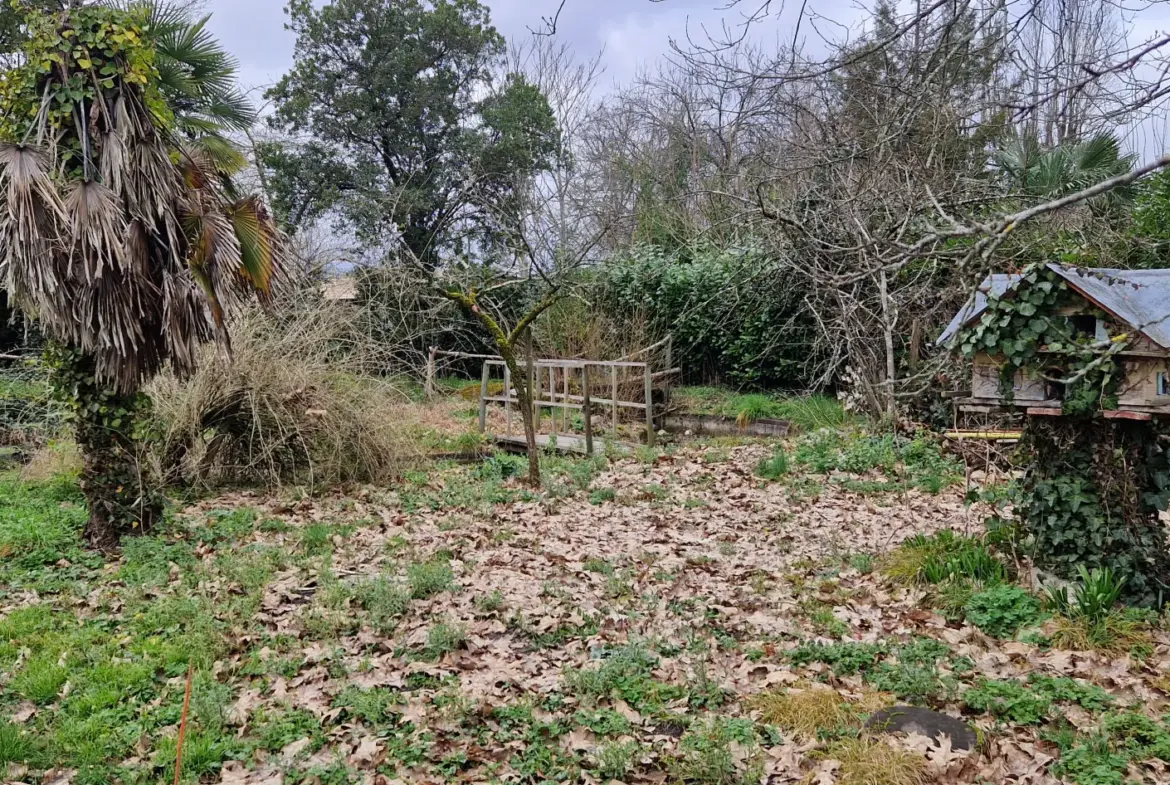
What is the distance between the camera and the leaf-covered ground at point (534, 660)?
336 cm

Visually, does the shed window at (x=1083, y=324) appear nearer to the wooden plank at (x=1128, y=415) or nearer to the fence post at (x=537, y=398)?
the wooden plank at (x=1128, y=415)

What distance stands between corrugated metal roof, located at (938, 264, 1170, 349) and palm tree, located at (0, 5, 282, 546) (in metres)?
5.64

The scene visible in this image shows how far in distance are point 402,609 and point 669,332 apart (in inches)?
438

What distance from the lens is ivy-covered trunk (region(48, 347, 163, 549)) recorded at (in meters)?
6.10

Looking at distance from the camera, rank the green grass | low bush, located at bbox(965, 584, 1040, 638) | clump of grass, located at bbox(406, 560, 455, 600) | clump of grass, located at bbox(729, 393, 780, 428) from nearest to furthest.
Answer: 1. low bush, located at bbox(965, 584, 1040, 638)
2. clump of grass, located at bbox(406, 560, 455, 600)
3. the green grass
4. clump of grass, located at bbox(729, 393, 780, 428)

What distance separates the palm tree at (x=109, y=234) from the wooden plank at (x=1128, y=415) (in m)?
6.23

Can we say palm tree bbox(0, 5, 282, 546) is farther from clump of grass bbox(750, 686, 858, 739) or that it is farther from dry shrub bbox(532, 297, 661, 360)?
dry shrub bbox(532, 297, 661, 360)

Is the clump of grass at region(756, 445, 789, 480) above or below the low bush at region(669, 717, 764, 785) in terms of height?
above

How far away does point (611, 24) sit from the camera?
14.0ft

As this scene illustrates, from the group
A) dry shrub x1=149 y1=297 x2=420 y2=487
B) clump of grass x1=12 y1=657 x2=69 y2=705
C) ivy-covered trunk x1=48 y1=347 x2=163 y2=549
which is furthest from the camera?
dry shrub x1=149 y1=297 x2=420 y2=487

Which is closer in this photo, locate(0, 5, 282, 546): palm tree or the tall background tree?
locate(0, 5, 282, 546): palm tree

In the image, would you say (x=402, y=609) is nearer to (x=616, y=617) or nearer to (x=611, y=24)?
(x=616, y=617)

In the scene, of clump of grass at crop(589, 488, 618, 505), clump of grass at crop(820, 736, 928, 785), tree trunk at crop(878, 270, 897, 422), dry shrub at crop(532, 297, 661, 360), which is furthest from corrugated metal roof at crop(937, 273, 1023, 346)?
dry shrub at crop(532, 297, 661, 360)

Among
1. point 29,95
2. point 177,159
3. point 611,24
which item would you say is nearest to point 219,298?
point 177,159
